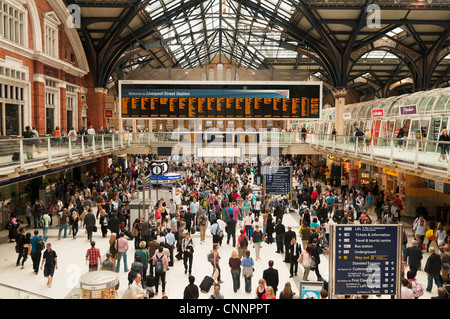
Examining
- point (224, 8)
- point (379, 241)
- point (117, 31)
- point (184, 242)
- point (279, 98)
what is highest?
point (224, 8)

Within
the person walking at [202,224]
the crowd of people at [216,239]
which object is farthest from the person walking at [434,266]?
the person walking at [202,224]

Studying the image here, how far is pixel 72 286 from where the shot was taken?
1088cm

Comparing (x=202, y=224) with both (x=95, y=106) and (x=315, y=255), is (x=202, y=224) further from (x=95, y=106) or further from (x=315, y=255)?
(x=95, y=106)

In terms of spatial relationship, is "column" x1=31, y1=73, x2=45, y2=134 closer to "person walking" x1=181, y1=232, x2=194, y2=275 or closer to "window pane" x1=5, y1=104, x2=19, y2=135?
"window pane" x1=5, y1=104, x2=19, y2=135

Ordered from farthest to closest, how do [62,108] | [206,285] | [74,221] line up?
1. [62,108]
2. [74,221]
3. [206,285]

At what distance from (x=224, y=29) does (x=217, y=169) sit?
16699 millimetres

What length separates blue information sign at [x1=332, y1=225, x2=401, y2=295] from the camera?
7.43m

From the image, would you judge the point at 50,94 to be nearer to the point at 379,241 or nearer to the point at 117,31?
the point at 117,31

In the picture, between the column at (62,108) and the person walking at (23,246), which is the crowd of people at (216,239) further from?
the column at (62,108)

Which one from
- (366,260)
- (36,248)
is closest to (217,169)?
(36,248)

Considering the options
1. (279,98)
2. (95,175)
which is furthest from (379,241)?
(95,175)

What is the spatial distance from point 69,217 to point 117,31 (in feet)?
54.8

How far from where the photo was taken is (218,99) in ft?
83.4

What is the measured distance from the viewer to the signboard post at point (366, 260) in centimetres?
743
